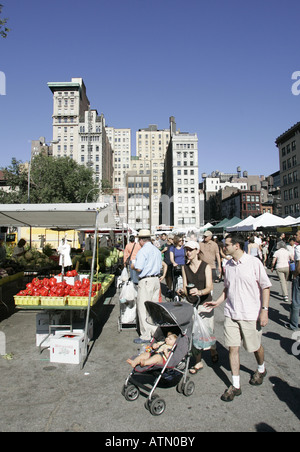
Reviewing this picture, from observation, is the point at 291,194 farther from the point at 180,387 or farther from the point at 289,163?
the point at 180,387

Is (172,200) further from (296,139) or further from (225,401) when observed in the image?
(225,401)

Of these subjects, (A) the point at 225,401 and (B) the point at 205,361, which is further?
(B) the point at 205,361

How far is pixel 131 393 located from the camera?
378 cm

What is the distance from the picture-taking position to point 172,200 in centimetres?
11231

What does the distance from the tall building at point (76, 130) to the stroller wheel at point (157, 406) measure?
11422 cm

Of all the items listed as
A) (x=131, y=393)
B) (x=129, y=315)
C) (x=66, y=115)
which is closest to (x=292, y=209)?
(x=129, y=315)

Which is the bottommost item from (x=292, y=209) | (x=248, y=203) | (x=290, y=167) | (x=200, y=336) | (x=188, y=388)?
(x=188, y=388)

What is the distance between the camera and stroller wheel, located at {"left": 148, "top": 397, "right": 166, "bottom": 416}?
3367mm

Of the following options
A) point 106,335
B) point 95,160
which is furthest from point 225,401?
point 95,160

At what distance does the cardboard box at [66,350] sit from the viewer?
497 centimetres

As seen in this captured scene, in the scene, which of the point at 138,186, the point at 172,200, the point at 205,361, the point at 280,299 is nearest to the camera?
the point at 205,361

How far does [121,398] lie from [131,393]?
0.56 ft
